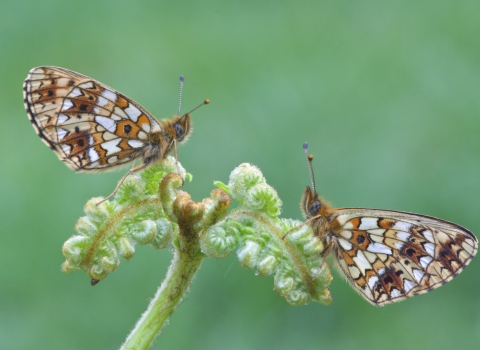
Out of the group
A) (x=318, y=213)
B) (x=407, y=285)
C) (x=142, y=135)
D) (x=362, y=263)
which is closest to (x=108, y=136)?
(x=142, y=135)

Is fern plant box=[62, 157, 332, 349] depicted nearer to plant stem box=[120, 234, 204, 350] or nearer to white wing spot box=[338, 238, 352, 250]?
plant stem box=[120, 234, 204, 350]

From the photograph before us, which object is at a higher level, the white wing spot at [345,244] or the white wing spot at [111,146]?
the white wing spot at [345,244]

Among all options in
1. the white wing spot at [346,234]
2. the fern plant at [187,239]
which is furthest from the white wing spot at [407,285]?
the fern plant at [187,239]

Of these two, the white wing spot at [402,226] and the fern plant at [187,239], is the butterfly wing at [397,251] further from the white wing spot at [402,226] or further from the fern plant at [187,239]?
the fern plant at [187,239]

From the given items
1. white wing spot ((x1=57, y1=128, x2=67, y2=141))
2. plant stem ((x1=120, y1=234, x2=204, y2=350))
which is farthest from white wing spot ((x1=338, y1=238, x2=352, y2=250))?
white wing spot ((x1=57, y1=128, x2=67, y2=141))

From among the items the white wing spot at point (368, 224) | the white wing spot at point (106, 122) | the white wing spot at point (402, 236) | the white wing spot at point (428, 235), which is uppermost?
the white wing spot at point (428, 235)

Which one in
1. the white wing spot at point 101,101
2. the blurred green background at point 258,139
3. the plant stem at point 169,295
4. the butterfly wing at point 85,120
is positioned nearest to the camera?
the plant stem at point 169,295

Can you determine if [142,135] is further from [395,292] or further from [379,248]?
[395,292]
